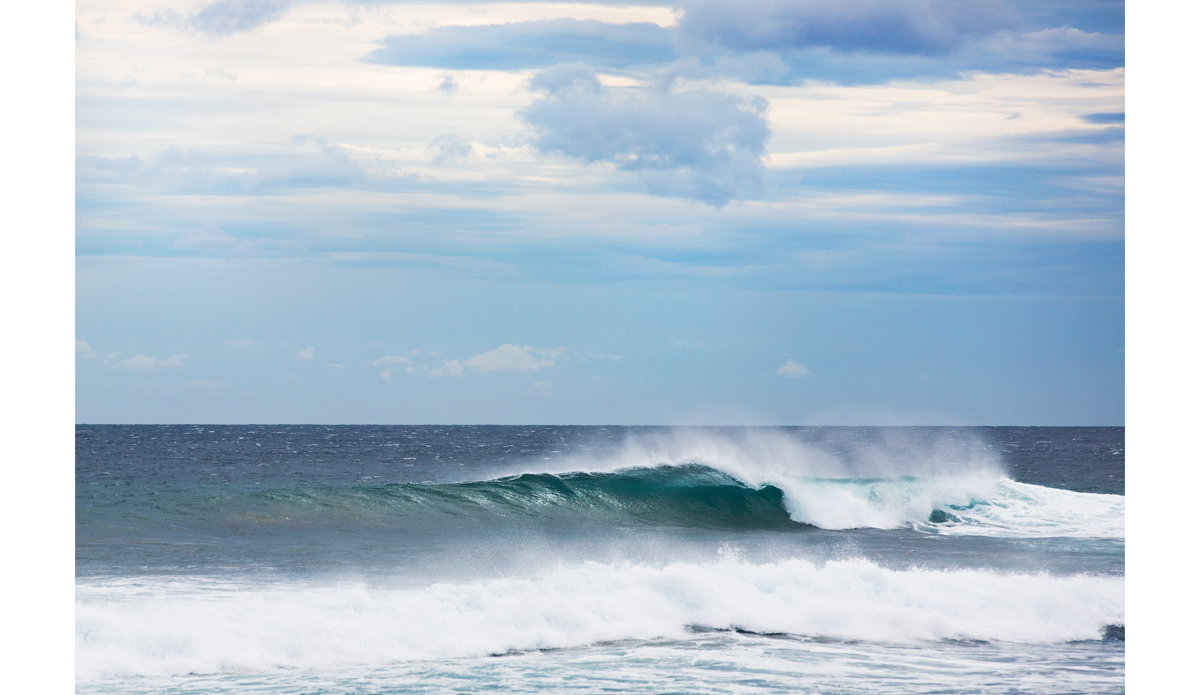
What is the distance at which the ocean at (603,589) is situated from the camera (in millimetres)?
6320

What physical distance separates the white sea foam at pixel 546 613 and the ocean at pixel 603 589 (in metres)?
0.02

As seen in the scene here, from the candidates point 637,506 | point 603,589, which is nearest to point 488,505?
point 637,506

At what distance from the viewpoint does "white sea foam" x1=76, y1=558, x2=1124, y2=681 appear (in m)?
6.56

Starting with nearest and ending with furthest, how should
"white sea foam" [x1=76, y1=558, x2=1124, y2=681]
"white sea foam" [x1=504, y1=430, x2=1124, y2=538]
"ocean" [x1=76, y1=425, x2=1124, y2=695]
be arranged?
"ocean" [x1=76, y1=425, x2=1124, y2=695] < "white sea foam" [x1=76, y1=558, x2=1124, y2=681] < "white sea foam" [x1=504, y1=430, x2=1124, y2=538]

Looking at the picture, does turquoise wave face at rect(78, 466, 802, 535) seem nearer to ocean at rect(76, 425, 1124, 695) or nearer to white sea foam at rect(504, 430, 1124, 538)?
ocean at rect(76, 425, 1124, 695)

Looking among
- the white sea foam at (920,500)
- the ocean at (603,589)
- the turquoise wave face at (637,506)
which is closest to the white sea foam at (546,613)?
the ocean at (603,589)

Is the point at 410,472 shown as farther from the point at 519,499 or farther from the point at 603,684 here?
the point at 603,684

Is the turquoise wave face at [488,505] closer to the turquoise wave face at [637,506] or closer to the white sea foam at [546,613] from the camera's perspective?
the turquoise wave face at [637,506]

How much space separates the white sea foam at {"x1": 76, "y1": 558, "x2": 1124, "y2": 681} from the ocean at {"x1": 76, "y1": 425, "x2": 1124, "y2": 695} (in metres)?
0.02

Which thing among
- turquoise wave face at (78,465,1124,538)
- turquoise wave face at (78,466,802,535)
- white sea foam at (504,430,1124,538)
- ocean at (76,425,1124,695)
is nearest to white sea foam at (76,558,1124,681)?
ocean at (76,425,1124,695)

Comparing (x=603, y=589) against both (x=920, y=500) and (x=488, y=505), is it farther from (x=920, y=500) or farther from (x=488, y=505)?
(x=920, y=500)

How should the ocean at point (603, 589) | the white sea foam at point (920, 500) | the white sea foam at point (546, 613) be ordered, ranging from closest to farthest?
the ocean at point (603, 589)
the white sea foam at point (546, 613)
the white sea foam at point (920, 500)
